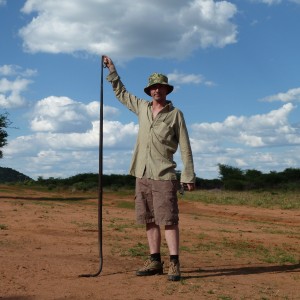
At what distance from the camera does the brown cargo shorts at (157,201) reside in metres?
5.46

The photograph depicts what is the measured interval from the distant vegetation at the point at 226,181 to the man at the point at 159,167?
25182 mm

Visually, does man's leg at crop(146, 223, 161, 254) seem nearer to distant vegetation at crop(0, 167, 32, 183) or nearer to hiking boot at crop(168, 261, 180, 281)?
hiking boot at crop(168, 261, 180, 281)

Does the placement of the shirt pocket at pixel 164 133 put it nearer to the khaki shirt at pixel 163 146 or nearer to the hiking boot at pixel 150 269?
the khaki shirt at pixel 163 146

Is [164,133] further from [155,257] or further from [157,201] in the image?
[155,257]

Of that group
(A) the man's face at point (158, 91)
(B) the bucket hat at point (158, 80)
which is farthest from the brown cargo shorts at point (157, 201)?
(B) the bucket hat at point (158, 80)

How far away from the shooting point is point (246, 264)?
6.96 metres

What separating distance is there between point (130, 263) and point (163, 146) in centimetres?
168

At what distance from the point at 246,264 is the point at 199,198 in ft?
56.6

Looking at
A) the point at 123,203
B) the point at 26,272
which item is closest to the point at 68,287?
the point at 26,272

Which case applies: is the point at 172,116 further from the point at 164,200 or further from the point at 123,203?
the point at 123,203

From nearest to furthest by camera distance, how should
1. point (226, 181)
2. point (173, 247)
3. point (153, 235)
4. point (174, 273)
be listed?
point (174, 273) → point (173, 247) → point (153, 235) → point (226, 181)

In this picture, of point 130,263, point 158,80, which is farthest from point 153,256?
point 158,80

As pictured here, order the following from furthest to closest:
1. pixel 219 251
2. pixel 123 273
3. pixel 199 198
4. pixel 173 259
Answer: pixel 199 198 < pixel 219 251 < pixel 123 273 < pixel 173 259

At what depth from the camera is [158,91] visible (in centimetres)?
567
